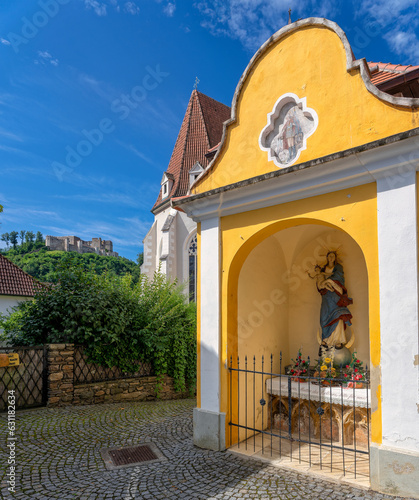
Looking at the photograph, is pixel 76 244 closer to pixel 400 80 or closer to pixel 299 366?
pixel 299 366

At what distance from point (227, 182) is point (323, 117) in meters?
1.80

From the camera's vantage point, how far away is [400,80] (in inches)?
213

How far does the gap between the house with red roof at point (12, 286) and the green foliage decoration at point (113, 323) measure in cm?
1111

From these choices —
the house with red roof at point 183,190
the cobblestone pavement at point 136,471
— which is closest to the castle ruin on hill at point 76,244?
the house with red roof at point 183,190

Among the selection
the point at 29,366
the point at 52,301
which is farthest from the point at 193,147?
the point at 29,366

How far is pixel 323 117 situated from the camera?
513 centimetres

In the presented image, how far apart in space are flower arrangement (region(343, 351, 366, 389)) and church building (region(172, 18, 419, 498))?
1.5 inches

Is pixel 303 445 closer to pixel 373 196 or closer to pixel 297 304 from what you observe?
pixel 297 304

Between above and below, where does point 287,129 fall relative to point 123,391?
above

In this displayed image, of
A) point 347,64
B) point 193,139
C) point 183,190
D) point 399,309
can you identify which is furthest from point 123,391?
point 193,139

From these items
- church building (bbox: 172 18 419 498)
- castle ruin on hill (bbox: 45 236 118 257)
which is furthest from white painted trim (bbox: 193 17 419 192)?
castle ruin on hill (bbox: 45 236 118 257)

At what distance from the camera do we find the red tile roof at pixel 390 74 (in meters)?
5.39

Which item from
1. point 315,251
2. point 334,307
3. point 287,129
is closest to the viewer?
point 287,129

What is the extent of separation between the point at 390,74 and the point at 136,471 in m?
6.95
